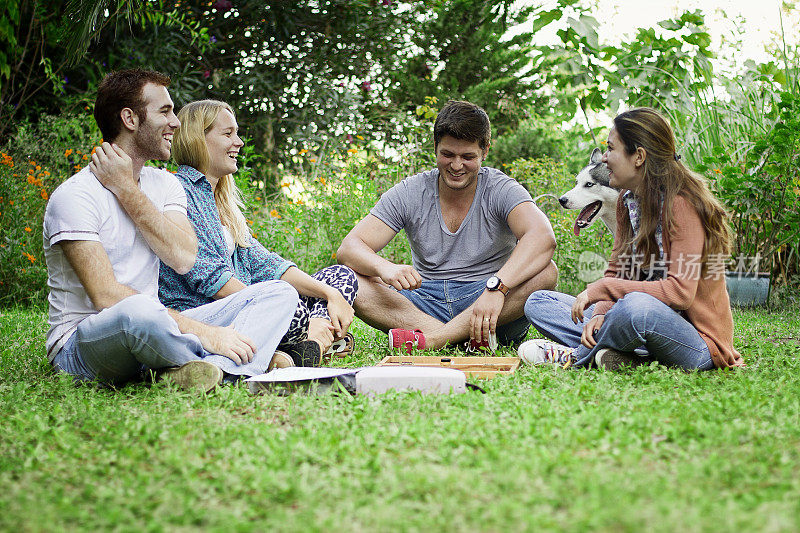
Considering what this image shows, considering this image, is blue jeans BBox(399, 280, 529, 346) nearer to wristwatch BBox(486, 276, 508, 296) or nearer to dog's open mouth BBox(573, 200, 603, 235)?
wristwatch BBox(486, 276, 508, 296)

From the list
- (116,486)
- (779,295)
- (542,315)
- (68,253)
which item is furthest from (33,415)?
(779,295)

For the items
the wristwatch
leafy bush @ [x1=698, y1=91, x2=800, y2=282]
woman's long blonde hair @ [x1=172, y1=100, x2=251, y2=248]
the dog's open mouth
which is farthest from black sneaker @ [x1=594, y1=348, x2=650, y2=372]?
leafy bush @ [x1=698, y1=91, x2=800, y2=282]

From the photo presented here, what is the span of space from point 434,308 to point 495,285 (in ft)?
1.79

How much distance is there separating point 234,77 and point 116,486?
8.64m

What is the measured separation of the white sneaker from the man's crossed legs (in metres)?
0.48

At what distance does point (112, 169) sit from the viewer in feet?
9.14

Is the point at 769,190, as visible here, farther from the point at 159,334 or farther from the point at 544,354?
the point at 159,334

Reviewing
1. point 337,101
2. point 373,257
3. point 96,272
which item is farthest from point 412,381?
point 337,101

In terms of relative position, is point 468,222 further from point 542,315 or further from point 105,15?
point 105,15

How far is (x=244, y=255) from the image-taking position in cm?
365

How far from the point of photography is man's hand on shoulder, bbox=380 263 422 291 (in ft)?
11.8

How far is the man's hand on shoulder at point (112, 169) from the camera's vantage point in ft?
9.14

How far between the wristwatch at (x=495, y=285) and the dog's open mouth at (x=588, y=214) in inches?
25.6

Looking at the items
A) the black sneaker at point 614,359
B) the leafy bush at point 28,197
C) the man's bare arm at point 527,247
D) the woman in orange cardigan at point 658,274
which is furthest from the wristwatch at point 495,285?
the leafy bush at point 28,197
